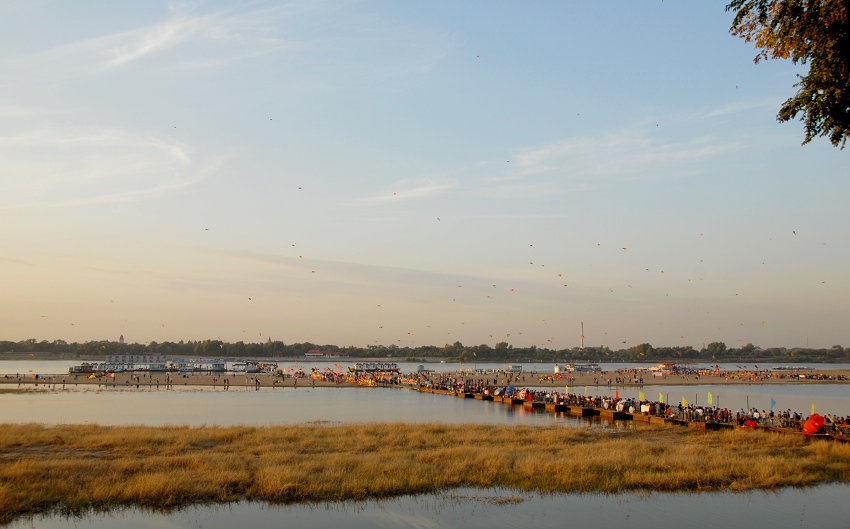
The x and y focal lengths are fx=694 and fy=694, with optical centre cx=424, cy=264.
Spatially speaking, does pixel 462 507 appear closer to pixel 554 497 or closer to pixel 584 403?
pixel 554 497

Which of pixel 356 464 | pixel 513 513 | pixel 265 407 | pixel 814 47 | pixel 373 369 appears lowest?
pixel 373 369

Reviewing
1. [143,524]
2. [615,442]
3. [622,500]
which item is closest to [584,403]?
[615,442]

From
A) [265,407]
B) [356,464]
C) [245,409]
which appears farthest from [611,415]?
[245,409]

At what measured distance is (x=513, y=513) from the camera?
20.7 m

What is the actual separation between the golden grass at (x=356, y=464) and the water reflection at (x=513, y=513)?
0.90 meters

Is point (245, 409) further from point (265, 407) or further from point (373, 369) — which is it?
point (373, 369)

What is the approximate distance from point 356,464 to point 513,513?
7.70 m

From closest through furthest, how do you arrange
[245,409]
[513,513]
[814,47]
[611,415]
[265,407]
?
[814,47] → [513,513] → [611,415] → [245,409] → [265,407]

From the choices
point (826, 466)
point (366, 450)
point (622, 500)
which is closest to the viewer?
point (622, 500)

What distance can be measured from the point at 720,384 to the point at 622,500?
94.4 m

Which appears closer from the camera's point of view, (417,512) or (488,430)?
(417,512)

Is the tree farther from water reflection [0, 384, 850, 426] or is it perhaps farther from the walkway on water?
water reflection [0, 384, 850, 426]

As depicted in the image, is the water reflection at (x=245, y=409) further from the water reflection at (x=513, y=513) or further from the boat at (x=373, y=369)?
the boat at (x=373, y=369)

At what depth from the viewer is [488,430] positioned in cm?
3862
